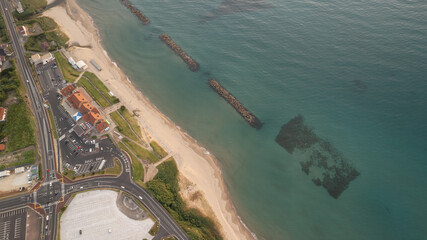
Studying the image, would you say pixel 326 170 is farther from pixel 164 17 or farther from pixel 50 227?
pixel 164 17

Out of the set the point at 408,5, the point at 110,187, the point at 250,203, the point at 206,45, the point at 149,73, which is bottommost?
the point at 250,203

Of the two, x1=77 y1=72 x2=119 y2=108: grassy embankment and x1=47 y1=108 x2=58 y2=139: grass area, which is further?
x1=77 y1=72 x2=119 y2=108: grassy embankment

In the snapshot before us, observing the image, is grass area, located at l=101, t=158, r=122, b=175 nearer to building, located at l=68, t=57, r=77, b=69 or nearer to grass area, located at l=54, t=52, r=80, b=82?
grass area, located at l=54, t=52, r=80, b=82

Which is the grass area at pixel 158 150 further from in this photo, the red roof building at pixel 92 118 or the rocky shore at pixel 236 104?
the rocky shore at pixel 236 104

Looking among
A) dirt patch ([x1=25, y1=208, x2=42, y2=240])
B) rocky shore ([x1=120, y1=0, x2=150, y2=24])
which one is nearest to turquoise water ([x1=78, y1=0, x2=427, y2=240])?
rocky shore ([x1=120, y1=0, x2=150, y2=24])

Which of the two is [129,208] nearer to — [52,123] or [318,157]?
[52,123]

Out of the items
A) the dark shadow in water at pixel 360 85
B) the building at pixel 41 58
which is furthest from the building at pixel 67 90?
the dark shadow in water at pixel 360 85

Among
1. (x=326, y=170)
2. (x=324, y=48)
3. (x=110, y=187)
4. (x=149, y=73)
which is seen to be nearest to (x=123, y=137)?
(x=110, y=187)

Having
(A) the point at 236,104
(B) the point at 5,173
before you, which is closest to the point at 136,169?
(B) the point at 5,173
